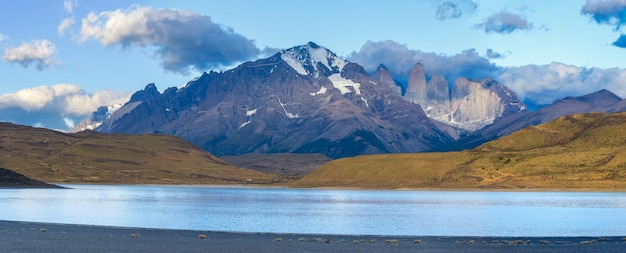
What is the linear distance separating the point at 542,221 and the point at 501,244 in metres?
42.0

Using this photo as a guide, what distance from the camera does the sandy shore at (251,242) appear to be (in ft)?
210

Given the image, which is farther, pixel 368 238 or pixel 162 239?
pixel 368 238

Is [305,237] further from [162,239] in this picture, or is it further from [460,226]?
[460,226]

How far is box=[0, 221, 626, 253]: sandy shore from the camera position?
6388 cm

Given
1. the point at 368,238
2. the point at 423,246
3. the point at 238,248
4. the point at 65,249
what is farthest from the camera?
the point at 368,238

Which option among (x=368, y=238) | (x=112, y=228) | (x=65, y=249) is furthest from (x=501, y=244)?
(x=112, y=228)

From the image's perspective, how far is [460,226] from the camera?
333ft

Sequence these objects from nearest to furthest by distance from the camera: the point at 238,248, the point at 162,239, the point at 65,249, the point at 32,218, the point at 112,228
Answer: the point at 65,249
the point at 238,248
the point at 162,239
the point at 112,228
the point at 32,218

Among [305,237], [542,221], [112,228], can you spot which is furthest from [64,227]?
[542,221]

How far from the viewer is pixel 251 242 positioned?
7144 cm

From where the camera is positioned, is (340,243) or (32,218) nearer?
(340,243)

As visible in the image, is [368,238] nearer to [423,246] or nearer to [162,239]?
[423,246]

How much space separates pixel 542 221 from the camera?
362 ft

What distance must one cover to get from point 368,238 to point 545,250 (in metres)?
19.8
